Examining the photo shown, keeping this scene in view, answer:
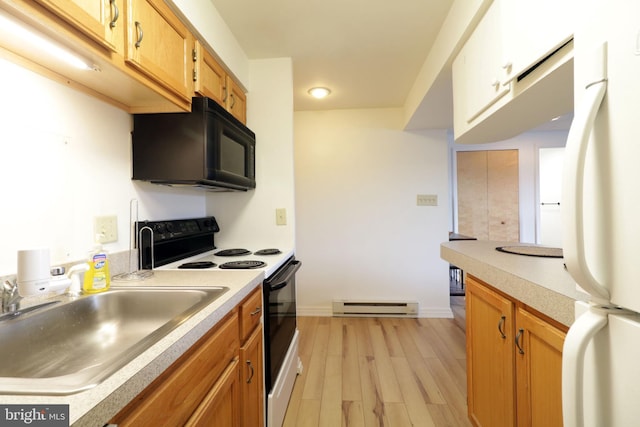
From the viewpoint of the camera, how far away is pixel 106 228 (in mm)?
1176

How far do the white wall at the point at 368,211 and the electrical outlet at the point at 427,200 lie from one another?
48 millimetres

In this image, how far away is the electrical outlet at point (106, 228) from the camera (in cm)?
114

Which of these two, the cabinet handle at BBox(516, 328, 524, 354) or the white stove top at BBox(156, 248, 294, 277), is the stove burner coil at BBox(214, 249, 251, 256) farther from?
the cabinet handle at BBox(516, 328, 524, 354)

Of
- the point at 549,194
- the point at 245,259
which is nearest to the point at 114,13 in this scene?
the point at 245,259

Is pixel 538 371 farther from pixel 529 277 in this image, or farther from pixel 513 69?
pixel 513 69

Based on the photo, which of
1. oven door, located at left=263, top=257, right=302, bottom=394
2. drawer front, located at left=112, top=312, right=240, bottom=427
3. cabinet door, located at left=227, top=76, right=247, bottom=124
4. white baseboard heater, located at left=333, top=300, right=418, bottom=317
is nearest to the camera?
drawer front, located at left=112, top=312, right=240, bottom=427

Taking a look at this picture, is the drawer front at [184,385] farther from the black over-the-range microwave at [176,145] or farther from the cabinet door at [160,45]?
the cabinet door at [160,45]

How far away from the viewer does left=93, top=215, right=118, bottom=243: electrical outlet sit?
1138mm

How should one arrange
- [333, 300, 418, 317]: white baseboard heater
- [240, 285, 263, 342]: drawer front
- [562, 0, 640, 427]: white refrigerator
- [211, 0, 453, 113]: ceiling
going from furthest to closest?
[333, 300, 418, 317]: white baseboard heater → [211, 0, 453, 113]: ceiling → [240, 285, 263, 342]: drawer front → [562, 0, 640, 427]: white refrigerator

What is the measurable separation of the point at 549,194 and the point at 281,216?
3707 millimetres

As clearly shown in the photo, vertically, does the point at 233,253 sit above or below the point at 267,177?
below

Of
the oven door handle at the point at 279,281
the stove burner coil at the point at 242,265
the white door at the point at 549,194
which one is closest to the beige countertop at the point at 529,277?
the oven door handle at the point at 279,281

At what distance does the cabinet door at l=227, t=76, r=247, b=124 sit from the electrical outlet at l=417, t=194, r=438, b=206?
78.0 inches

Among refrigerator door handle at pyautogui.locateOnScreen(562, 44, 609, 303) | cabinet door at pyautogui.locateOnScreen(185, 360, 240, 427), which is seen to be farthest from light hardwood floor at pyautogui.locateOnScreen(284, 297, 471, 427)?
refrigerator door handle at pyautogui.locateOnScreen(562, 44, 609, 303)
